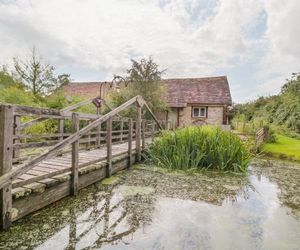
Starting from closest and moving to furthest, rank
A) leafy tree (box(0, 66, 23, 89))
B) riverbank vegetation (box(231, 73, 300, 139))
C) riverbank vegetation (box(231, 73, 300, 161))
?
riverbank vegetation (box(231, 73, 300, 161)) < leafy tree (box(0, 66, 23, 89)) < riverbank vegetation (box(231, 73, 300, 139))

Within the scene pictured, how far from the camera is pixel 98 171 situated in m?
5.01

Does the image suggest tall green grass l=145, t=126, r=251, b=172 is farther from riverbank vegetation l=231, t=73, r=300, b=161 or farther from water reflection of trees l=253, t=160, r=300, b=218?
riverbank vegetation l=231, t=73, r=300, b=161

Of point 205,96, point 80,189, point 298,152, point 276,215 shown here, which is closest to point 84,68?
point 205,96

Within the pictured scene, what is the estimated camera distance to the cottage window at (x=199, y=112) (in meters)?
19.4

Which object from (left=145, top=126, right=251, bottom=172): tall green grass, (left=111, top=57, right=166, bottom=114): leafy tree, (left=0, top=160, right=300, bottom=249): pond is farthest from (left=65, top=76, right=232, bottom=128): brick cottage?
(left=0, top=160, right=300, bottom=249): pond

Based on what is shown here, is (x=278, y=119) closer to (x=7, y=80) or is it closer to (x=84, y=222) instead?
(x=84, y=222)

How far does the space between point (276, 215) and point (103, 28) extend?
11225 mm

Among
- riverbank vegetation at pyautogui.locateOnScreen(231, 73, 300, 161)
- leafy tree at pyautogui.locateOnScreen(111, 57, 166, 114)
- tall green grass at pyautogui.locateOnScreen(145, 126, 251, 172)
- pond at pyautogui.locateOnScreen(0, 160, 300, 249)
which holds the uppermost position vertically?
leafy tree at pyautogui.locateOnScreen(111, 57, 166, 114)

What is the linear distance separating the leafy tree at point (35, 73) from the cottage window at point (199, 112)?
10.8 m

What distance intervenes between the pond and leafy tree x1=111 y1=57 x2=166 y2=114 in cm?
1008

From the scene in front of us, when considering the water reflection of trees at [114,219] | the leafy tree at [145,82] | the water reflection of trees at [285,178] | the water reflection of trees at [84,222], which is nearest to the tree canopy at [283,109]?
the leafy tree at [145,82]

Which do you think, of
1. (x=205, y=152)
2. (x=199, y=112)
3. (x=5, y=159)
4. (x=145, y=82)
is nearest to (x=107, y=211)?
(x=5, y=159)

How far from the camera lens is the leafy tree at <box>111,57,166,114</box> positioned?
15062mm

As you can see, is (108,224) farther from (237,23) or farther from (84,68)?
(84,68)
